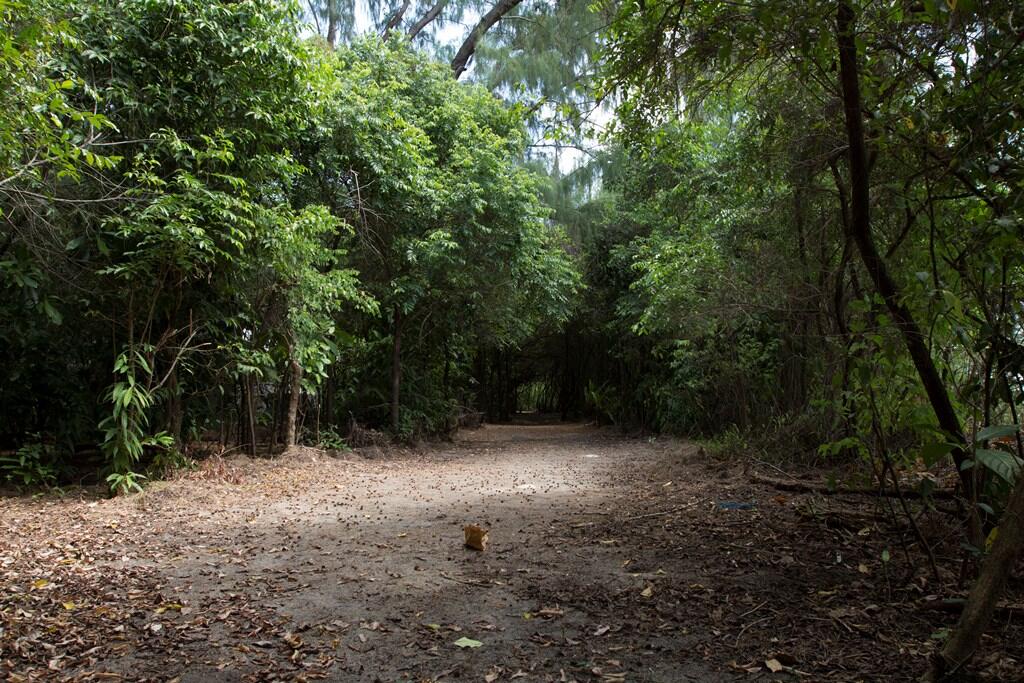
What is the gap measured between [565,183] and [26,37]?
10.8 metres

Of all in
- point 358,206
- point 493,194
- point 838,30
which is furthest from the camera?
point 493,194

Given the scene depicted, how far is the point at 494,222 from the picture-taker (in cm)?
1012

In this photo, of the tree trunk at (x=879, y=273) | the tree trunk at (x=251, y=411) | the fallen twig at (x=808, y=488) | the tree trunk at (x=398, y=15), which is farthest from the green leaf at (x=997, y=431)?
the tree trunk at (x=398, y=15)

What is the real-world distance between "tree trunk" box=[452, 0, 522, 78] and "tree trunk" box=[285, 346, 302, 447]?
7577 mm

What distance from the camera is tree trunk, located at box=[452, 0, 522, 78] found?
41.3 feet

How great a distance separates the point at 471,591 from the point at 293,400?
5564 mm

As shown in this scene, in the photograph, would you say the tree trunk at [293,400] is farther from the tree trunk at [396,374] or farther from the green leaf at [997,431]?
the green leaf at [997,431]

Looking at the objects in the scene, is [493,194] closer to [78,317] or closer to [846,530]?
[78,317]

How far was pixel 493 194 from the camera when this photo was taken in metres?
9.91

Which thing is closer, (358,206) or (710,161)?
(710,161)

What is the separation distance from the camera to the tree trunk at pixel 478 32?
41.3 feet

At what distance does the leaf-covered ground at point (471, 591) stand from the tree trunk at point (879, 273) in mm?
684

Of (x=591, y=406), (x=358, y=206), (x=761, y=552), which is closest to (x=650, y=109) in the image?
(x=761, y=552)

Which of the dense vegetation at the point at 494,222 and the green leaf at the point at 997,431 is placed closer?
the green leaf at the point at 997,431
